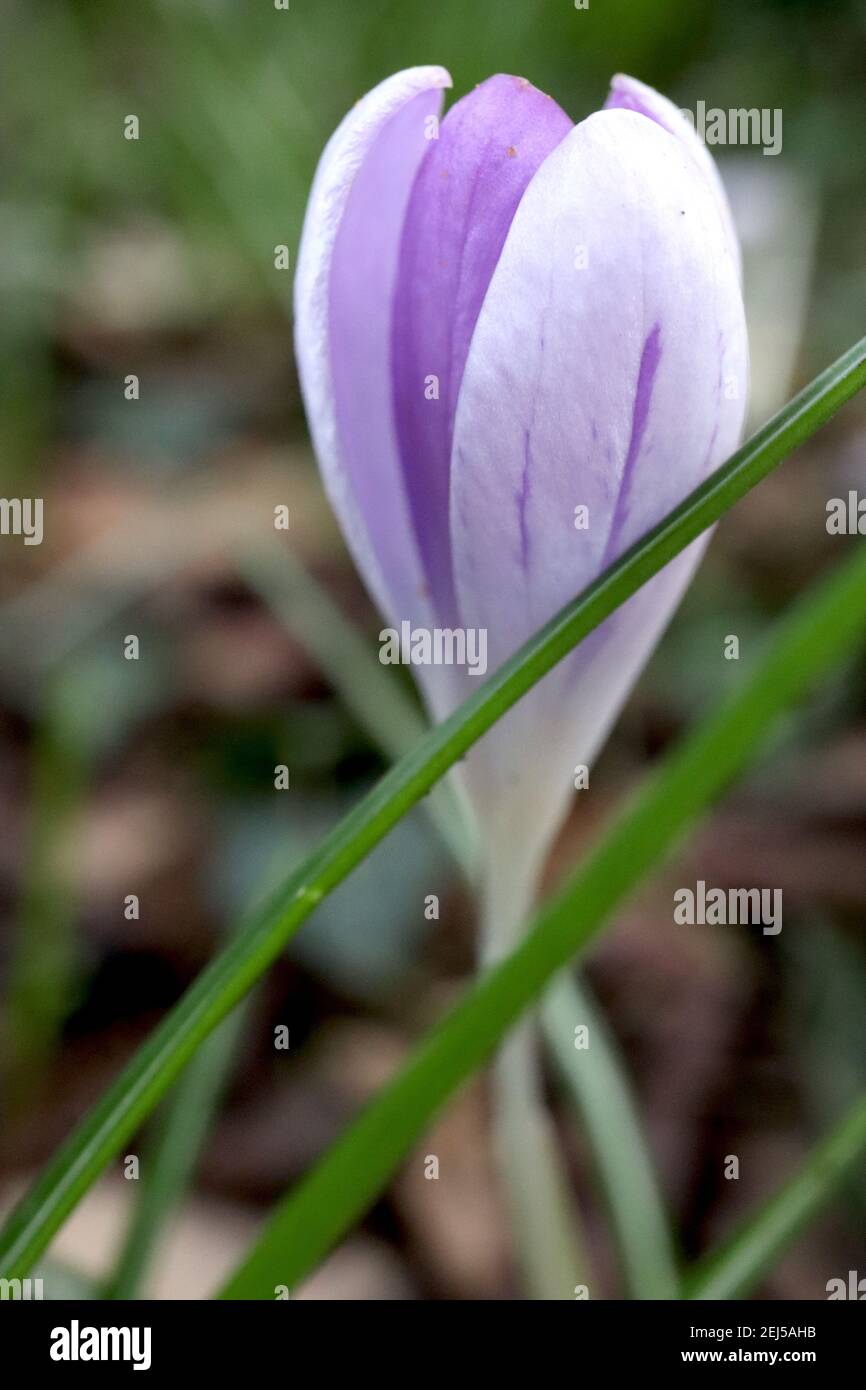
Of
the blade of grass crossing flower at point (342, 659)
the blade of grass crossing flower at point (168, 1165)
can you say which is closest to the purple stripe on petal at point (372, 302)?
the blade of grass crossing flower at point (168, 1165)

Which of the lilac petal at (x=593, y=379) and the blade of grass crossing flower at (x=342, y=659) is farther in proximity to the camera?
the blade of grass crossing flower at (x=342, y=659)

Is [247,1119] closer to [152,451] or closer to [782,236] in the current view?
[152,451]

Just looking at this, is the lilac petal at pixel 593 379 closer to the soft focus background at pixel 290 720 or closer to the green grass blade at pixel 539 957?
the green grass blade at pixel 539 957

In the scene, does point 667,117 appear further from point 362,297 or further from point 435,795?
point 435,795

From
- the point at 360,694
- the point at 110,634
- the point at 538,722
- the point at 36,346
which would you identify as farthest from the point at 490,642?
the point at 36,346

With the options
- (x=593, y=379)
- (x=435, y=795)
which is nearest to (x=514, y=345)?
(x=593, y=379)
